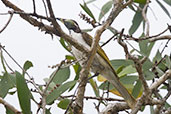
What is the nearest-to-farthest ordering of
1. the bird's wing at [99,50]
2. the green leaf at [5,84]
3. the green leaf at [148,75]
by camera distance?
the green leaf at [5,84]
the green leaf at [148,75]
the bird's wing at [99,50]

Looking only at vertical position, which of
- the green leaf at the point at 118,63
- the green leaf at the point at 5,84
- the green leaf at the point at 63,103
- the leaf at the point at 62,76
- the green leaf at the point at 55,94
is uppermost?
the green leaf at the point at 5,84

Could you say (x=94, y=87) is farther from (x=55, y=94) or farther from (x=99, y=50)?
(x=55, y=94)

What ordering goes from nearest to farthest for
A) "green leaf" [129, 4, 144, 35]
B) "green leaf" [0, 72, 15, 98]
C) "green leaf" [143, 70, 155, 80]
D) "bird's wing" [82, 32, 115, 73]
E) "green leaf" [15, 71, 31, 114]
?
"green leaf" [15, 71, 31, 114], "green leaf" [0, 72, 15, 98], "green leaf" [143, 70, 155, 80], "bird's wing" [82, 32, 115, 73], "green leaf" [129, 4, 144, 35]

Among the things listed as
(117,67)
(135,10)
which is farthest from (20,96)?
(135,10)

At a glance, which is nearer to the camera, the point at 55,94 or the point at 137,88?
the point at 55,94

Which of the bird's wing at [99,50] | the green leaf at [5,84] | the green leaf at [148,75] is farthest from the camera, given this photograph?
the bird's wing at [99,50]

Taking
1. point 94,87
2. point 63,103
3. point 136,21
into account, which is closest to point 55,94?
point 63,103

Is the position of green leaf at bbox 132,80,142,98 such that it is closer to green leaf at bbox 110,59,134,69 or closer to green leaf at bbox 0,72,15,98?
green leaf at bbox 110,59,134,69

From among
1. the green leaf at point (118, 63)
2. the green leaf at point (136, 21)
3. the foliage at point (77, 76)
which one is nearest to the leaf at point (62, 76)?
the foliage at point (77, 76)

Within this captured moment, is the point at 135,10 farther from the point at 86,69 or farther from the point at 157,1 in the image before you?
the point at 86,69

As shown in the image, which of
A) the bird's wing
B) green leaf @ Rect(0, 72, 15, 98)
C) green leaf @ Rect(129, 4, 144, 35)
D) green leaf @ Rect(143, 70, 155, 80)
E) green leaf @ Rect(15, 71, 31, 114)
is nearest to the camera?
green leaf @ Rect(15, 71, 31, 114)

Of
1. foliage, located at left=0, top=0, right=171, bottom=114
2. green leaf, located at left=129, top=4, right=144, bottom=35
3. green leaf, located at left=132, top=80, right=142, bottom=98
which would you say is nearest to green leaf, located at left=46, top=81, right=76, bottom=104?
foliage, located at left=0, top=0, right=171, bottom=114

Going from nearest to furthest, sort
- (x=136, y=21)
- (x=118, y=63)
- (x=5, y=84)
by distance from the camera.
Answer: (x=5, y=84)
(x=118, y=63)
(x=136, y=21)

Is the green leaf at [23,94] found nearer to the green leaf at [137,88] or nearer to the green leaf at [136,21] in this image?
the green leaf at [137,88]
